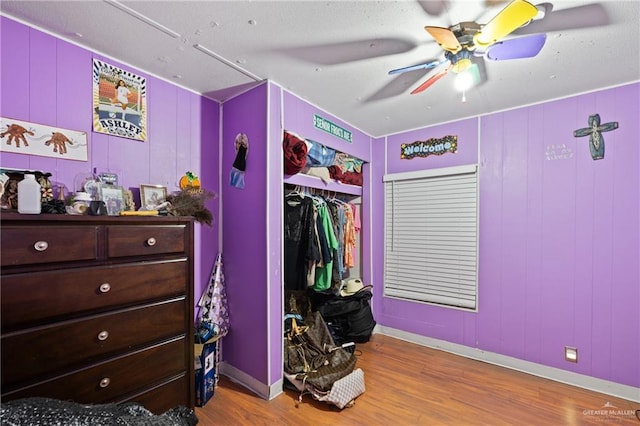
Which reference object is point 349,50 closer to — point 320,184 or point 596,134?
point 320,184

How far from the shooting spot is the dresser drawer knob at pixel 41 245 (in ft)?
3.84

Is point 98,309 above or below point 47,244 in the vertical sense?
below

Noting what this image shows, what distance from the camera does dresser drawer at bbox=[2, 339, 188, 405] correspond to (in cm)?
121

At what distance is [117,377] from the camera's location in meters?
1.38

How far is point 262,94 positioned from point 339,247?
1597 mm

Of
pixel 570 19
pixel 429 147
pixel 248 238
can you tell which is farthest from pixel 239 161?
pixel 570 19

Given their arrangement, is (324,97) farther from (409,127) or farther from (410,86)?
(409,127)

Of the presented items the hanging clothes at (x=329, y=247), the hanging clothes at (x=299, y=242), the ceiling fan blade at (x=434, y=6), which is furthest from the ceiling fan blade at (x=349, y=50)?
the hanging clothes at (x=329, y=247)

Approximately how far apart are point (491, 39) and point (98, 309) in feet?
7.50

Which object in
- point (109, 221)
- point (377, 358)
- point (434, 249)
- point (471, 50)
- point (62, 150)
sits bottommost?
point (377, 358)

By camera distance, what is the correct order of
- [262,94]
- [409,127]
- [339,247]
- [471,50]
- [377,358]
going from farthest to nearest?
1. [409,127]
2. [339,247]
3. [377,358]
4. [262,94]
5. [471,50]

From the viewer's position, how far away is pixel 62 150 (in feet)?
5.28

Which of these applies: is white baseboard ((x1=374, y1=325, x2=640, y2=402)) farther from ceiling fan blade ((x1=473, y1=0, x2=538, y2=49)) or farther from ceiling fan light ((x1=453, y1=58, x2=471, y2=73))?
ceiling fan blade ((x1=473, y1=0, x2=538, y2=49))

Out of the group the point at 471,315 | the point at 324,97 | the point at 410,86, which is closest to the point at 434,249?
the point at 471,315
